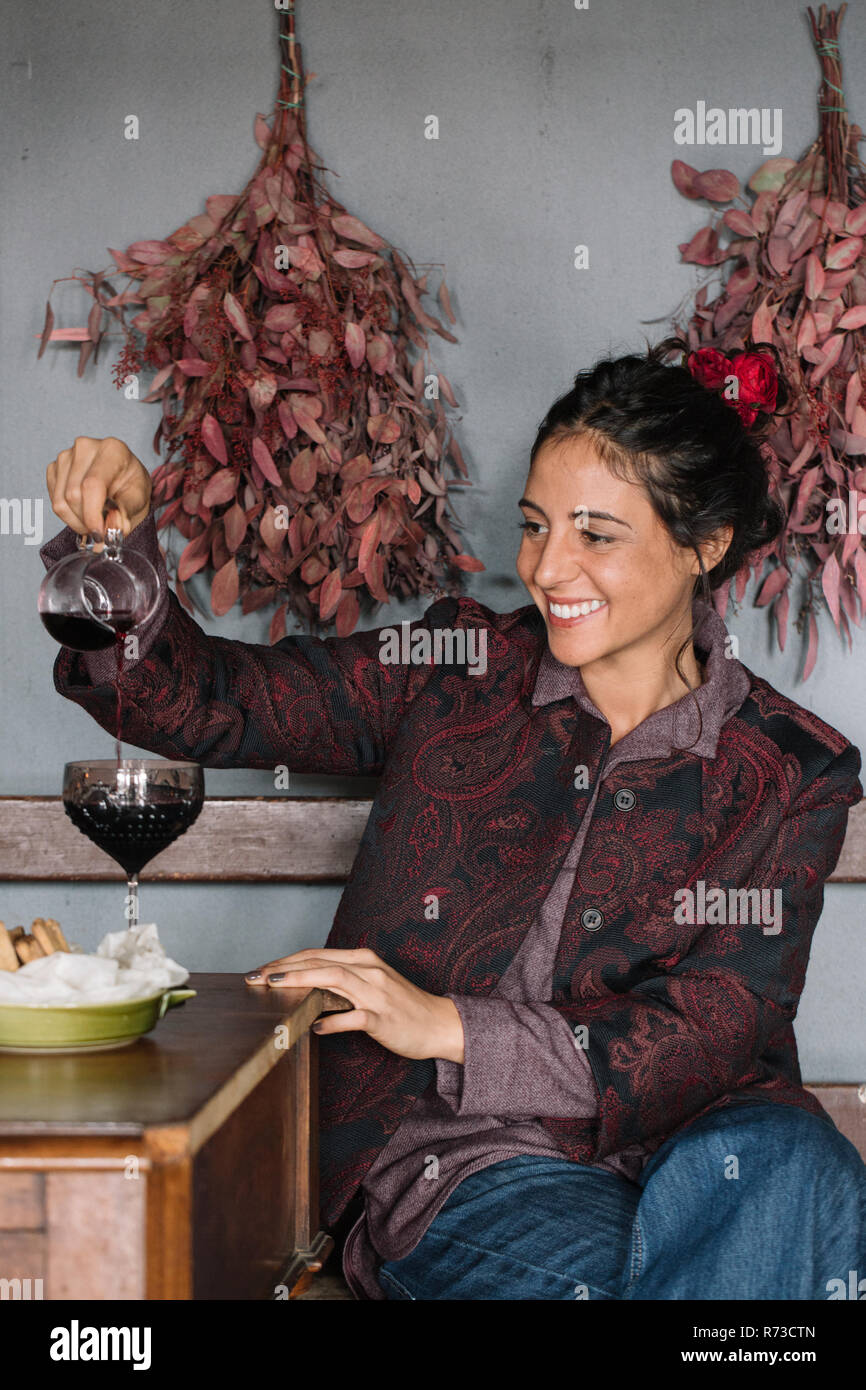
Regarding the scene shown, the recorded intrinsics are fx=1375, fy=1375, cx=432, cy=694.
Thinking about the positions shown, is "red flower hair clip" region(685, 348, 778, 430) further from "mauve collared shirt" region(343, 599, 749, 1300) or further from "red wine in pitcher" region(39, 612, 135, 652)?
"red wine in pitcher" region(39, 612, 135, 652)

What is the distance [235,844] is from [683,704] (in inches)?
27.9

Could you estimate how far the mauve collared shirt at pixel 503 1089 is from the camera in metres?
1.32

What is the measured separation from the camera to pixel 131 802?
120 centimetres

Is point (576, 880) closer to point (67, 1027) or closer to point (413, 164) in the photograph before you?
point (67, 1027)

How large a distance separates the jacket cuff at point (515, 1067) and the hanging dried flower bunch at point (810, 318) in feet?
2.53

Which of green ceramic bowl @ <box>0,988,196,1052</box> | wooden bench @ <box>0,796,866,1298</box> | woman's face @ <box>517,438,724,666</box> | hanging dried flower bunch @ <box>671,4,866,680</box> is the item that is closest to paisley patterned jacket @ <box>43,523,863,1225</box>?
woman's face @ <box>517,438,724,666</box>

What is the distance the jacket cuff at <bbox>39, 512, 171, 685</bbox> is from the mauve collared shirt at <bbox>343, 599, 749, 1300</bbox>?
0.50 m

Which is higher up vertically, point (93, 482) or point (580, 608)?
point (93, 482)

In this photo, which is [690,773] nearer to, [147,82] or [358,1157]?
[358,1157]

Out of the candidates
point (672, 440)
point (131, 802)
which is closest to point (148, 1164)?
point (131, 802)

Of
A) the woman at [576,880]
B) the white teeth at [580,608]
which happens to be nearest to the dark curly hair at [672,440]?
the woman at [576,880]

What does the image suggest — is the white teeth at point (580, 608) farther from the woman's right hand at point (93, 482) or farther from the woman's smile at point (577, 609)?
the woman's right hand at point (93, 482)

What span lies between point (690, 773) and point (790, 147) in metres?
1.04

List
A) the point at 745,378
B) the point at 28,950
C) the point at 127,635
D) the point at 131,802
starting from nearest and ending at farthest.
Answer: the point at 28,950 < the point at 131,802 < the point at 127,635 < the point at 745,378
